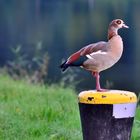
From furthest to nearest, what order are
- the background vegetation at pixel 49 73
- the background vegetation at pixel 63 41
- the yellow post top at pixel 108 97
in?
1. the background vegetation at pixel 63 41
2. the background vegetation at pixel 49 73
3. the yellow post top at pixel 108 97

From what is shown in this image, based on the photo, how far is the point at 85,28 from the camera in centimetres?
2455

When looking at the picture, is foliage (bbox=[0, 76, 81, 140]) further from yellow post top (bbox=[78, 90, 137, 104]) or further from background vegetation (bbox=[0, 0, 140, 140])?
yellow post top (bbox=[78, 90, 137, 104])

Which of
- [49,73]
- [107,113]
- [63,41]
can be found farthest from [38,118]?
[63,41]

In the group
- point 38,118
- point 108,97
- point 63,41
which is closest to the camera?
point 108,97

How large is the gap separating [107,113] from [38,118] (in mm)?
1751

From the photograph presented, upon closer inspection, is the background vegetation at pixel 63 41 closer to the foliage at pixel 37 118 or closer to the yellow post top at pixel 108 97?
the foliage at pixel 37 118

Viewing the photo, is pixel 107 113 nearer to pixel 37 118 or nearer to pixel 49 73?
pixel 37 118

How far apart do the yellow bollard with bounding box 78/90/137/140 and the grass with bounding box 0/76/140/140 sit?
0.97 meters

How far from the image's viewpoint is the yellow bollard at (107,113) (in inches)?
142

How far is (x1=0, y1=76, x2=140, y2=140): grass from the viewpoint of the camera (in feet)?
Result: 15.5

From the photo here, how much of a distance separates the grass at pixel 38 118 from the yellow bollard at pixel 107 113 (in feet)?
3.17

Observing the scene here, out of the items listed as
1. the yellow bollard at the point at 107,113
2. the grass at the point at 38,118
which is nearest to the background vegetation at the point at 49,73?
the grass at the point at 38,118

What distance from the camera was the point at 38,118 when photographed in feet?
17.4

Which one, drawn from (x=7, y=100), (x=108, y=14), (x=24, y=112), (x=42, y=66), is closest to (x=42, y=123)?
(x=24, y=112)
